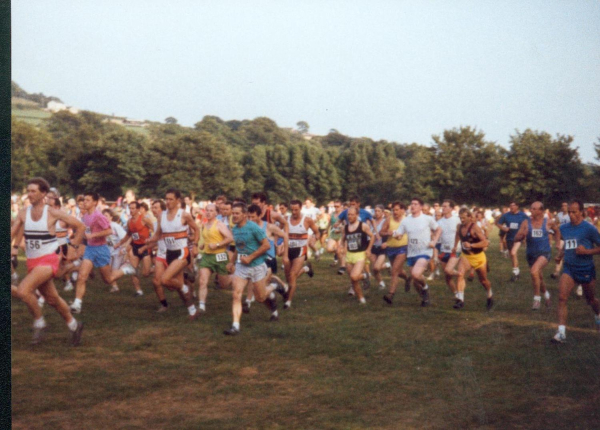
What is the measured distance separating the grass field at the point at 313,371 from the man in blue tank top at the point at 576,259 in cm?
51

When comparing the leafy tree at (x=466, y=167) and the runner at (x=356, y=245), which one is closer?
the runner at (x=356, y=245)

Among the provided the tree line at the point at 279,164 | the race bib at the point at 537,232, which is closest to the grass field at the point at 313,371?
the race bib at the point at 537,232

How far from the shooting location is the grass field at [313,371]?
585 centimetres

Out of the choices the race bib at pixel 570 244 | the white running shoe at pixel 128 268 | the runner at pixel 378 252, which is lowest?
the white running shoe at pixel 128 268

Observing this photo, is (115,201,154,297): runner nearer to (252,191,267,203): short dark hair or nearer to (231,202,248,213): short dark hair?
(252,191,267,203): short dark hair

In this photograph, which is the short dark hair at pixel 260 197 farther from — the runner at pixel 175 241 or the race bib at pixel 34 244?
the race bib at pixel 34 244

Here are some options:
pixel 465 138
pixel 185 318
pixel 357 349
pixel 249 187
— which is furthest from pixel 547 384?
pixel 249 187

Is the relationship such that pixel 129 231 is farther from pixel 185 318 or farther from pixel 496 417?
pixel 496 417

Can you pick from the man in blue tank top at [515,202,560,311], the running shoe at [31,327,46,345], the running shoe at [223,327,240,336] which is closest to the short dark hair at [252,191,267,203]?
the running shoe at [223,327,240,336]

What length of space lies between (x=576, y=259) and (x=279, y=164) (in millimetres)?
69306

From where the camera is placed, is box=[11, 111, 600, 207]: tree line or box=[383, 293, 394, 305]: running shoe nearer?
box=[383, 293, 394, 305]: running shoe

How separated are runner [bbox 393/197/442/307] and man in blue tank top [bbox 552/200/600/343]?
331cm

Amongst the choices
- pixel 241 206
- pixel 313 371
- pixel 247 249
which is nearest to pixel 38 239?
pixel 241 206

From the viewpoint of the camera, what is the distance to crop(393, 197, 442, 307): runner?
1206 cm
